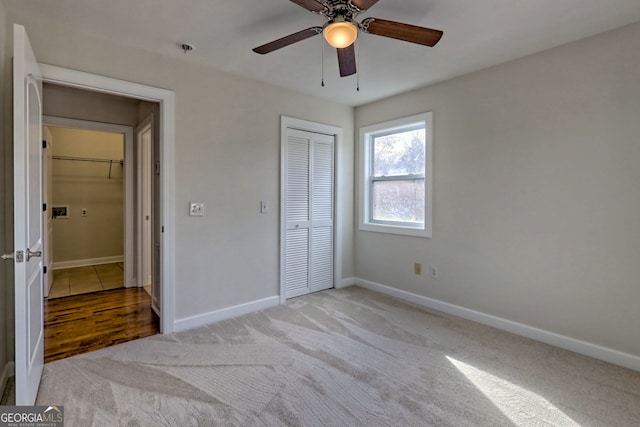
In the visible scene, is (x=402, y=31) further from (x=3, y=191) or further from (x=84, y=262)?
(x=84, y=262)

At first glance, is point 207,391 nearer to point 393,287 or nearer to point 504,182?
point 393,287

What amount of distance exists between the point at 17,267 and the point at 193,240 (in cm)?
148

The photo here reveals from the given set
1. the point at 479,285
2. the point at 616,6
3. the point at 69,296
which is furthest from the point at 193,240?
the point at 616,6

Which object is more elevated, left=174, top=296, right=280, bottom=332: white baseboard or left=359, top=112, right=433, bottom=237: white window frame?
left=359, top=112, right=433, bottom=237: white window frame

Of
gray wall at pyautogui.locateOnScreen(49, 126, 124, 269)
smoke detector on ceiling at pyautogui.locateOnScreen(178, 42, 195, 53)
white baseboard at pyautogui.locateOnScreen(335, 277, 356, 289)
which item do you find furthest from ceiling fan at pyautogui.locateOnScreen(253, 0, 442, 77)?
gray wall at pyautogui.locateOnScreen(49, 126, 124, 269)

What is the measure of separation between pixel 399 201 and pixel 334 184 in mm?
867

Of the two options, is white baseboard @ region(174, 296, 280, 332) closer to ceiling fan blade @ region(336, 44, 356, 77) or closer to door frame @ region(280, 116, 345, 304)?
door frame @ region(280, 116, 345, 304)

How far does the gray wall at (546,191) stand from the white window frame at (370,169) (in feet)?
0.28

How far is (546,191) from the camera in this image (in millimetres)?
2734

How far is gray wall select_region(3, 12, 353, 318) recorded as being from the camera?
9.00ft

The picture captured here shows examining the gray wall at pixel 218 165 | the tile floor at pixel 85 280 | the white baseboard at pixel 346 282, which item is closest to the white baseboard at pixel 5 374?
the gray wall at pixel 218 165

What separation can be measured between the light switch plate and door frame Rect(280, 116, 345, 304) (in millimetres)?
906

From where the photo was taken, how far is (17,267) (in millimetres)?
1602

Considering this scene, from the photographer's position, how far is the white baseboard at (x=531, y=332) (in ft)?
7.86
